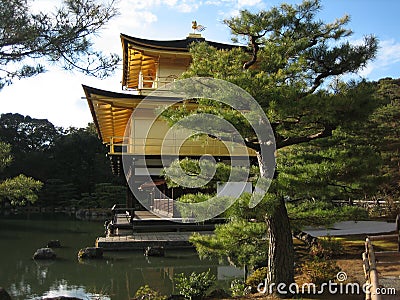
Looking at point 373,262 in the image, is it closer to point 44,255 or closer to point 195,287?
point 195,287

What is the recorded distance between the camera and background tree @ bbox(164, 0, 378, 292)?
445 centimetres

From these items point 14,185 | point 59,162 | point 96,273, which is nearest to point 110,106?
point 96,273

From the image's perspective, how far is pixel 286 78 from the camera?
480 cm

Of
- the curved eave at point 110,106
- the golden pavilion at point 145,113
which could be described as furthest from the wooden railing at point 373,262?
the curved eave at point 110,106

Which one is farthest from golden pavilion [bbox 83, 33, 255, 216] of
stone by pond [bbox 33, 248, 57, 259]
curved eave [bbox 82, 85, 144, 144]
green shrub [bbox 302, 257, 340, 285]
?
green shrub [bbox 302, 257, 340, 285]

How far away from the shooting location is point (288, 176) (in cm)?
463

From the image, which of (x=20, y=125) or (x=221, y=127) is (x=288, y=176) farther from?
(x=20, y=125)

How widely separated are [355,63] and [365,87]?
0.52 m

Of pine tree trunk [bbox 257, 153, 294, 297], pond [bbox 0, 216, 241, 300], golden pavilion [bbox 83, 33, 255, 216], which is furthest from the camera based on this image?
golden pavilion [bbox 83, 33, 255, 216]

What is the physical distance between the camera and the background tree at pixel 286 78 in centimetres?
445

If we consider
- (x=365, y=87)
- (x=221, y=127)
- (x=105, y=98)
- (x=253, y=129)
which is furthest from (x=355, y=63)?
(x=105, y=98)

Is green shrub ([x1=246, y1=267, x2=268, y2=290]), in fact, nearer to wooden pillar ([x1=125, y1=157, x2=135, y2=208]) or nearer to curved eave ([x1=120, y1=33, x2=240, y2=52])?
wooden pillar ([x1=125, y1=157, x2=135, y2=208])

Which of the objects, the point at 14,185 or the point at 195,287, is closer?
the point at 195,287

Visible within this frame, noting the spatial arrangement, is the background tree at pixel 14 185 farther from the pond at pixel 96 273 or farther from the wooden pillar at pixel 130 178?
the wooden pillar at pixel 130 178
